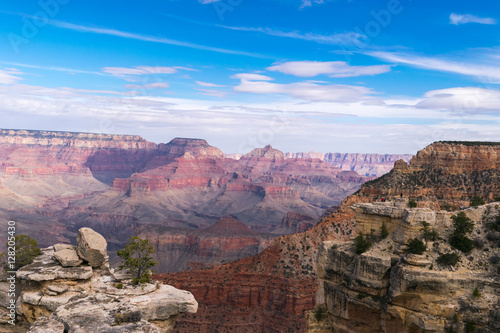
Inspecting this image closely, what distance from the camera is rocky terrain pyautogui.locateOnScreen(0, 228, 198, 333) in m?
25.7

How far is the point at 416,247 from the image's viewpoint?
97.6 feet

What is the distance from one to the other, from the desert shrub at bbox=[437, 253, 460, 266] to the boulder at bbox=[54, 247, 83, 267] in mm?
28269

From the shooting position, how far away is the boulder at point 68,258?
33.0 metres

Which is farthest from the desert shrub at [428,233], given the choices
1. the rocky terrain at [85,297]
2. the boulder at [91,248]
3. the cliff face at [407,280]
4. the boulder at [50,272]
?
the boulder at [50,272]

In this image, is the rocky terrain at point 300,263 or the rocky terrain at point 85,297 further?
the rocky terrain at point 300,263

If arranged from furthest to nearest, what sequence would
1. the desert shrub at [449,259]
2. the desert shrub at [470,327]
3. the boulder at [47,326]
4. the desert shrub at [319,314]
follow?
the desert shrub at [319,314], the desert shrub at [449,259], the desert shrub at [470,327], the boulder at [47,326]

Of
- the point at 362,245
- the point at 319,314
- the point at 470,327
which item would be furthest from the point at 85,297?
the point at 470,327

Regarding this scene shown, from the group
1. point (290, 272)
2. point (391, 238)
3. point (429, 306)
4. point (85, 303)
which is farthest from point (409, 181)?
point (85, 303)

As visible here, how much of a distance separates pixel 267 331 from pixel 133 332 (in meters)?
45.8

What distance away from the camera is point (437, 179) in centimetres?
8244

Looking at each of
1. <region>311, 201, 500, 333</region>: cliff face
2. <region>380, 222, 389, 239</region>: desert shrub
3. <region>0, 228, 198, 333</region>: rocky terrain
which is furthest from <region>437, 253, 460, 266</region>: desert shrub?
<region>0, 228, 198, 333</region>: rocky terrain

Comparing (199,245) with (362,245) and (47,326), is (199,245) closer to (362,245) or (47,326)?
(362,245)

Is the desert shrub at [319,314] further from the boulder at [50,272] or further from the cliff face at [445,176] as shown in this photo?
the cliff face at [445,176]

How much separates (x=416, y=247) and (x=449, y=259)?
227 cm
